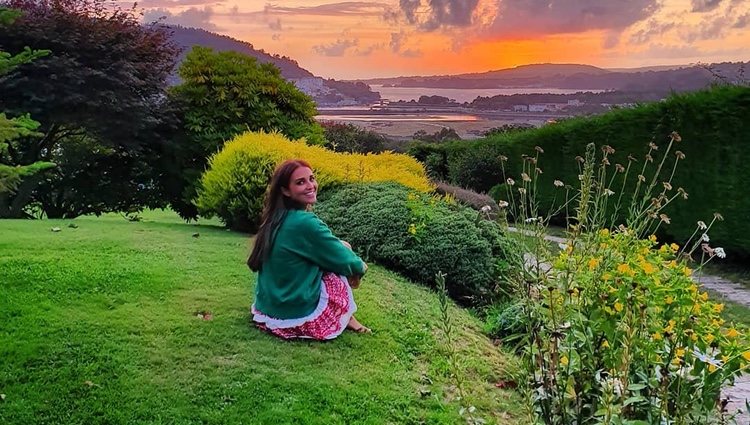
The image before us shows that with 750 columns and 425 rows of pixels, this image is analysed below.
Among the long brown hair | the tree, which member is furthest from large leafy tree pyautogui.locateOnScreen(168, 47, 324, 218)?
Answer: the tree

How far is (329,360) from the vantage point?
14.8 ft

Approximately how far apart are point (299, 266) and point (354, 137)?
2010cm

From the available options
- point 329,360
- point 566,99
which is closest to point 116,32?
point 329,360

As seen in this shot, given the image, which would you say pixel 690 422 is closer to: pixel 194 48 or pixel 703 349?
pixel 703 349

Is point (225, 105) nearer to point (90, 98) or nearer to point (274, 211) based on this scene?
point (90, 98)

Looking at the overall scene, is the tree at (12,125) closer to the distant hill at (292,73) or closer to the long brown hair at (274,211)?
the long brown hair at (274,211)

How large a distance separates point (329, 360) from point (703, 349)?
2328 mm

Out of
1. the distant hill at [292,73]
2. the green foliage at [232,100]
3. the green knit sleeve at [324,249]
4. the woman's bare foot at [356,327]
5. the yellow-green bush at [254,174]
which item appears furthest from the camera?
the distant hill at [292,73]

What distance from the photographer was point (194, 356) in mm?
4340

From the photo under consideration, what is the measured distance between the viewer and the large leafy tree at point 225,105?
11.4m

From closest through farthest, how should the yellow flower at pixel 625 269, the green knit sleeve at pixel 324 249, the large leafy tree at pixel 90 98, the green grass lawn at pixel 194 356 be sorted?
1. the yellow flower at pixel 625 269
2. the green grass lawn at pixel 194 356
3. the green knit sleeve at pixel 324 249
4. the large leafy tree at pixel 90 98

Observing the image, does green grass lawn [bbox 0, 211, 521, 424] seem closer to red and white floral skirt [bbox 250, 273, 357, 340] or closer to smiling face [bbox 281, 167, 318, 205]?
red and white floral skirt [bbox 250, 273, 357, 340]

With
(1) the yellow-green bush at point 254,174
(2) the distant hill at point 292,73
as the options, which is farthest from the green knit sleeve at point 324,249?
(2) the distant hill at point 292,73

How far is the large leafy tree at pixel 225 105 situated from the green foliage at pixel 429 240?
4.11 meters
